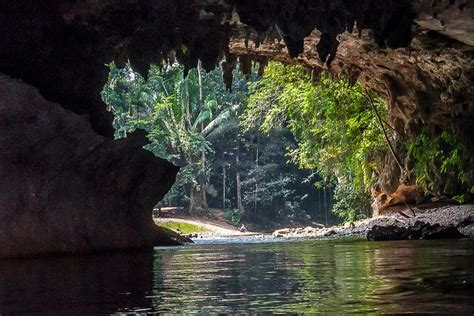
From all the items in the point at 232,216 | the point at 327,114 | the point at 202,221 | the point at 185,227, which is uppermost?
the point at 327,114

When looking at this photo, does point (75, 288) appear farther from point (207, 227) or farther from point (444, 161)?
point (207, 227)

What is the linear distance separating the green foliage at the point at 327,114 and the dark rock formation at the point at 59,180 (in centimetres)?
1311

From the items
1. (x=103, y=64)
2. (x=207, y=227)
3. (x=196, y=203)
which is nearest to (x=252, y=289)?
(x=103, y=64)

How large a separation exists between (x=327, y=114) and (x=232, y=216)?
86.9 ft

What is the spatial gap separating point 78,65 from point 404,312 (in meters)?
10.8

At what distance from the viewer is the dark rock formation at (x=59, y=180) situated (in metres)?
9.62

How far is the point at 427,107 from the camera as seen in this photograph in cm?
1958

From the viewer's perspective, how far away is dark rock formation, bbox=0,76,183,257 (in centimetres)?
962

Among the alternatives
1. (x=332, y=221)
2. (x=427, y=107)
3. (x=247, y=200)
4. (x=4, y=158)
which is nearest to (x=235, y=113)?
(x=247, y=200)

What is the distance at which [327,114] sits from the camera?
2612 centimetres

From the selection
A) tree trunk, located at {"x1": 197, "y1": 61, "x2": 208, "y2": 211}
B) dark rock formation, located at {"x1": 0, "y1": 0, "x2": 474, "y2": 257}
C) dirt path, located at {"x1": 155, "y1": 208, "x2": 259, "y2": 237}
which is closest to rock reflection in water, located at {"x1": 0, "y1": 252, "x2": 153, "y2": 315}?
dark rock formation, located at {"x1": 0, "y1": 0, "x2": 474, "y2": 257}

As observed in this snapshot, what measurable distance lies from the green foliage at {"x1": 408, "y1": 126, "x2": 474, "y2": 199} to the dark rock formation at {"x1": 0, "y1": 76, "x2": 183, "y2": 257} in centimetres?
1107

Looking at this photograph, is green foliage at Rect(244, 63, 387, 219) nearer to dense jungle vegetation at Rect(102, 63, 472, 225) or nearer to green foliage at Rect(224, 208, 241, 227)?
dense jungle vegetation at Rect(102, 63, 472, 225)

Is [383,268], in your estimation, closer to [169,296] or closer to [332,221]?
[169,296]
